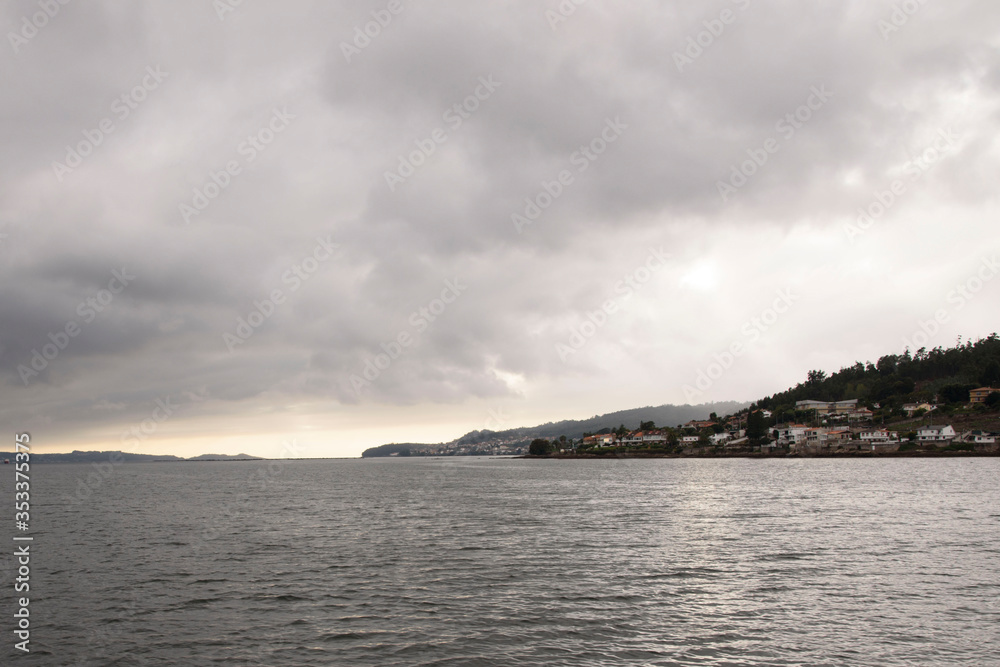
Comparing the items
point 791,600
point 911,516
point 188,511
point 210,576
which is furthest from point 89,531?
point 911,516

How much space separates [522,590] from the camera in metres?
31.9

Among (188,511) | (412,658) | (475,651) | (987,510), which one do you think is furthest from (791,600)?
(188,511)

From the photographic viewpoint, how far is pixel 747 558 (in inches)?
1566

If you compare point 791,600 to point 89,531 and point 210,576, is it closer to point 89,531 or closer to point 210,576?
point 210,576

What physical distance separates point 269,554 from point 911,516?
59037 mm

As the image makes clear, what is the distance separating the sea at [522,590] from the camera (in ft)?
75.6

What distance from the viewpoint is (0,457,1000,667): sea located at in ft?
75.6

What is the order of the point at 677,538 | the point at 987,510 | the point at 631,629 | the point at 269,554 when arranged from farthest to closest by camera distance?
the point at 987,510, the point at 677,538, the point at 269,554, the point at 631,629

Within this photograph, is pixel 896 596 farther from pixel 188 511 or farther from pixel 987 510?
pixel 188 511

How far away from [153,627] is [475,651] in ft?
48.9

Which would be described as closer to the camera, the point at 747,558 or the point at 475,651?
the point at 475,651

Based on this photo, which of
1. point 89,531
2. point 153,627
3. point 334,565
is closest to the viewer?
point 153,627

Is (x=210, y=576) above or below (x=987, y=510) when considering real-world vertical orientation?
above

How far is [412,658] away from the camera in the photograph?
22188 mm
